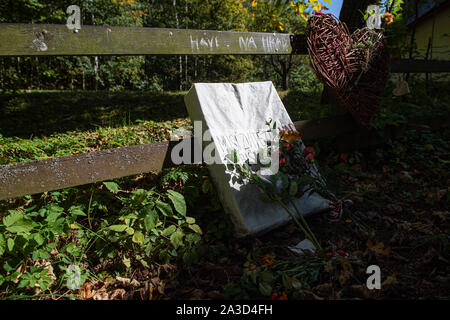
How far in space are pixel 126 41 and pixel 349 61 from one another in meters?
1.81

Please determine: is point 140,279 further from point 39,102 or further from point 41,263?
point 39,102

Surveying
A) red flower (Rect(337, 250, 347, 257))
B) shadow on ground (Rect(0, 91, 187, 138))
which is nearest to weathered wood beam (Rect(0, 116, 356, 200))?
red flower (Rect(337, 250, 347, 257))

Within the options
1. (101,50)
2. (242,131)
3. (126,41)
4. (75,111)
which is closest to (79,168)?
(101,50)

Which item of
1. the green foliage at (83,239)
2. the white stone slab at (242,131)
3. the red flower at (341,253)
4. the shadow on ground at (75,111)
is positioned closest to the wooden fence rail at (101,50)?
the green foliage at (83,239)

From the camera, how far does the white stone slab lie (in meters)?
1.93

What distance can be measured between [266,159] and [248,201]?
33cm

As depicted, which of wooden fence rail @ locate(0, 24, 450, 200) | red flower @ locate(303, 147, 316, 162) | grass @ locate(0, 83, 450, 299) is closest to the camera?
grass @ locate(0, 83, 450, 299)

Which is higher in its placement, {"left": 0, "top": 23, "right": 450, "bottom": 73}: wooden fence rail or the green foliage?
{"left": 0, "top": 23, "right": 450, "bottom": 73}: wooden fence rail

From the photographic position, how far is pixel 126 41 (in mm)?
1978

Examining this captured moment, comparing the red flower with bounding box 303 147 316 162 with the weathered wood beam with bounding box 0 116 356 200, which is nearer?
the weathered wood beam with bounding box 0 116 356 200

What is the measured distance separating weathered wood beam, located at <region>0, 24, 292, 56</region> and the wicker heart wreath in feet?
1.12

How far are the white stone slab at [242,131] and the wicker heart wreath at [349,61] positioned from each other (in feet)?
1.57

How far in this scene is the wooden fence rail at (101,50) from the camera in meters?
1.65

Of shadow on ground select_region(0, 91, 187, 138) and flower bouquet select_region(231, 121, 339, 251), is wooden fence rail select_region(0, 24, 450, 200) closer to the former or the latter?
flower bouquet select_region(231, 121, 339, 251)
